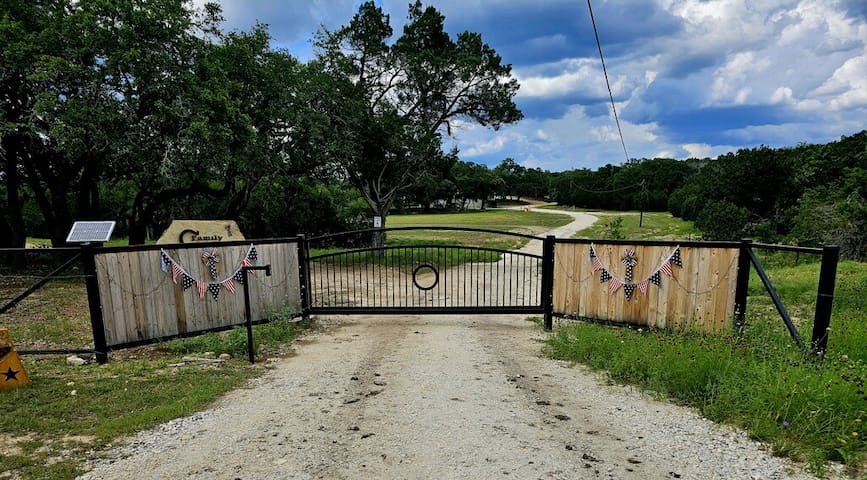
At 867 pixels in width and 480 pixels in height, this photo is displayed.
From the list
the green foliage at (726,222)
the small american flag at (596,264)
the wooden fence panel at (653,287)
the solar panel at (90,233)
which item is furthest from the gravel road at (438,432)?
the green foliage at (726,222)

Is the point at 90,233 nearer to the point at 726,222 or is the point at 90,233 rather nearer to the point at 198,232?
the point at 198,232

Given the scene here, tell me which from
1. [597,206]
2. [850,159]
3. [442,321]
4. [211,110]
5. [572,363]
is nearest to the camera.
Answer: [572,363]

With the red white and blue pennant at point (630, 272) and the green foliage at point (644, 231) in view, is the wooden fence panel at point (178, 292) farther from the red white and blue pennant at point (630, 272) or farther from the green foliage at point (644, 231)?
the green foliage at point (644, 231)

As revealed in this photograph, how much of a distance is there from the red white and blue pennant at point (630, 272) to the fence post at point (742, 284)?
692 millimetres

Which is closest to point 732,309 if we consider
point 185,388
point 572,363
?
point 572,363

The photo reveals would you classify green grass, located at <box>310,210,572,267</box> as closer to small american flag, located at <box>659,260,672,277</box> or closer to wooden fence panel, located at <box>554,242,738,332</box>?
wooden fence panel, located at <box>554,242,738,332</box>

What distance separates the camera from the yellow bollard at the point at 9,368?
166 inches

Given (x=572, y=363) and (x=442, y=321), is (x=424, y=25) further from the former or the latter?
(x=572, y=363)

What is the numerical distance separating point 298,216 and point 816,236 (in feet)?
75.9

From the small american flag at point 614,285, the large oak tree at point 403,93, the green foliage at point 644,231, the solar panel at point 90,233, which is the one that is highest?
the large oak tree at point 403,93

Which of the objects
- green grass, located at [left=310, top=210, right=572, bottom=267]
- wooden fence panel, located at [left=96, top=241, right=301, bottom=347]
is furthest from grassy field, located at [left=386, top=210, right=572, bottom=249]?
wooden fence panel, located at [left=96, top=241, right=301, bottom=347]

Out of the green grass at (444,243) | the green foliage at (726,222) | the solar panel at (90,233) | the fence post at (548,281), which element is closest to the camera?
the solar panel at (90,233)

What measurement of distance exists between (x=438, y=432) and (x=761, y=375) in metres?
2.85

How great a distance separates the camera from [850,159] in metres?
25.8
